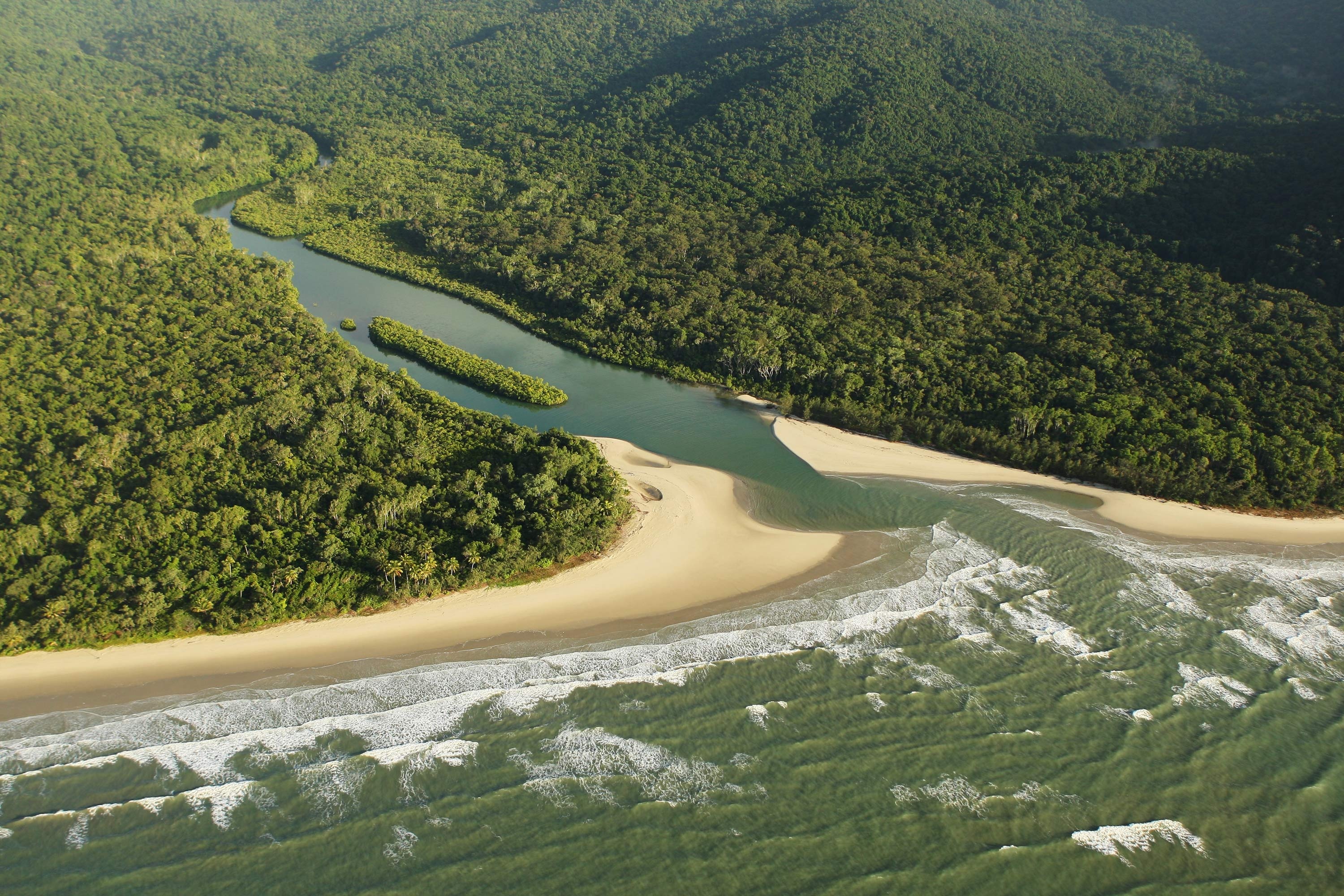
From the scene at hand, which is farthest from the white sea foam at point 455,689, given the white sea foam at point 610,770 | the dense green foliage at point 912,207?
the dense green foliage at point 912,207

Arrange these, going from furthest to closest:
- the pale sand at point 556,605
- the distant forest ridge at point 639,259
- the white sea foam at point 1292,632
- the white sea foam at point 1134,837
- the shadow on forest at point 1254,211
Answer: the shadow on forest at point 1254,211 → the distant forest ridge at point 639,259 → the white sea foam at point 1292,632 → the pale sand at point 556,605 → the white sea foam at point 1134,837

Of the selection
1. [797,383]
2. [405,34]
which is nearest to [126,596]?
[797,383]

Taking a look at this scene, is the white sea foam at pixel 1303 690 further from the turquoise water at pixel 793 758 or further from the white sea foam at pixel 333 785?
the white sea foam at pixel 333 785

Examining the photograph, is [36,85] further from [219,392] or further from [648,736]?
[648,736]

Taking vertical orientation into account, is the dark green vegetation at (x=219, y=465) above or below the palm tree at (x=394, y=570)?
above

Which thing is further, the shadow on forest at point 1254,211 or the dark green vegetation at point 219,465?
the shadow on forest at point 1254,211

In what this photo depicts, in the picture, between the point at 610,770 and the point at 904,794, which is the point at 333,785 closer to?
the point at 610,770

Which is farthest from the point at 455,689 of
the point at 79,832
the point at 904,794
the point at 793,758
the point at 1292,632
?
the point at 1292,632
